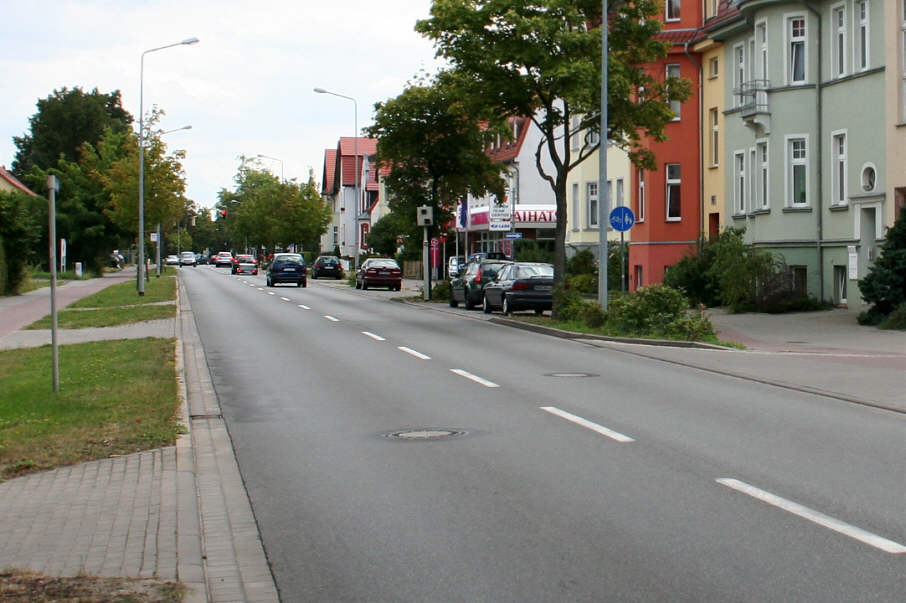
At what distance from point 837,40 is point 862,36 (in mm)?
1205

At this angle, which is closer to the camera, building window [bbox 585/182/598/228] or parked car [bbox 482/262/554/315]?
parked car [bbox 482/262/554/315]

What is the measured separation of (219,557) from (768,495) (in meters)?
3.64

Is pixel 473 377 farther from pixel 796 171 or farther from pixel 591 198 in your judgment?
pixel 591 198

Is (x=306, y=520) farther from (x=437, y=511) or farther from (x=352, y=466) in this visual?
(x=352, y=466)

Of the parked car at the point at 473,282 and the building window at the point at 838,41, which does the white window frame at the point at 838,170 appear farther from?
the parked car at the point at 473,282

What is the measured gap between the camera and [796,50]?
31.1 metres

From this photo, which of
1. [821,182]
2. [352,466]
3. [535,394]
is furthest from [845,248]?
[352,466]

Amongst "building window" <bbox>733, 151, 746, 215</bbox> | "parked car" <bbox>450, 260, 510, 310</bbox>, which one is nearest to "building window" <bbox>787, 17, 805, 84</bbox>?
"building window" <bbox>733, 151, 746, 215</bbox>

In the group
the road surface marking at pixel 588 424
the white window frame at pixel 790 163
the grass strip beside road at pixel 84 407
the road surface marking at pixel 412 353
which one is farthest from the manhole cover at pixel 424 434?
the white window frame at pixel 790 163

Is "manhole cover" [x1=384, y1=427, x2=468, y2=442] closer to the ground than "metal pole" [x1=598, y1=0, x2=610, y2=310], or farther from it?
closer to the ground

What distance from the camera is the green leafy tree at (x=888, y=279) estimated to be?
23.7 metres

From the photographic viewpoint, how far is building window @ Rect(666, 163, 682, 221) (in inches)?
1671

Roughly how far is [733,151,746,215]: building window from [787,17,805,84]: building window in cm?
424

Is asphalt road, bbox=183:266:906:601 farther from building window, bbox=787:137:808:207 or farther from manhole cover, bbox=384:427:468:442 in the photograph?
building window, bbox=787:137:808:207
